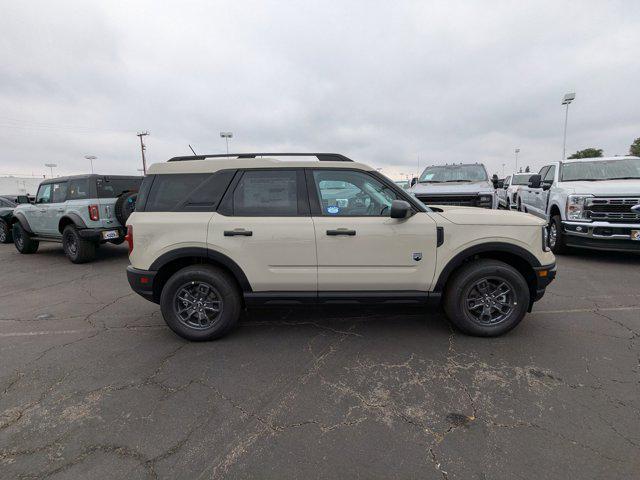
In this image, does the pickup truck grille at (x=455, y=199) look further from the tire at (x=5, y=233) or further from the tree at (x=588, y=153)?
the tree at (x=588, y=153)

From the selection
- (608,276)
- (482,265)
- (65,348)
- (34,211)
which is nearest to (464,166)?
(608,276)

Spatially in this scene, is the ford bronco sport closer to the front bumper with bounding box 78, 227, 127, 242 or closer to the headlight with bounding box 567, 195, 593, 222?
the front bumper with bounding box 78, 227, 127, 242

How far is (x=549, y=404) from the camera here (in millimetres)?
2578

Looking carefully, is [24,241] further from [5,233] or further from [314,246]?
[314,246]

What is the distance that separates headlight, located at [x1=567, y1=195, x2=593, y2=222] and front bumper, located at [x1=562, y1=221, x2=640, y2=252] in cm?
12

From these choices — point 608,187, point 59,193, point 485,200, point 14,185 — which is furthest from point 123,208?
point 14,185

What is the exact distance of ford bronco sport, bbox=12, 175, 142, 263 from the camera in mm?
7715

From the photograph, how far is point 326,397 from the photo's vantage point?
2.73 meters

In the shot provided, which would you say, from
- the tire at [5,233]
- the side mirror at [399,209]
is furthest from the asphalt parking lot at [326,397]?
the tire at [5,233]

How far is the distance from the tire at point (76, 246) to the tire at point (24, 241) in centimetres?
224

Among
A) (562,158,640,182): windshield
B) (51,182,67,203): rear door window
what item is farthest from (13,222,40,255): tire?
(562,158,640,182): windshield

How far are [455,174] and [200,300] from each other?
8795mm

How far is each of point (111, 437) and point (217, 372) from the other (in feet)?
3.03

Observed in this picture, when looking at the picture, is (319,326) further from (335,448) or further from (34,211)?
(34,211)
